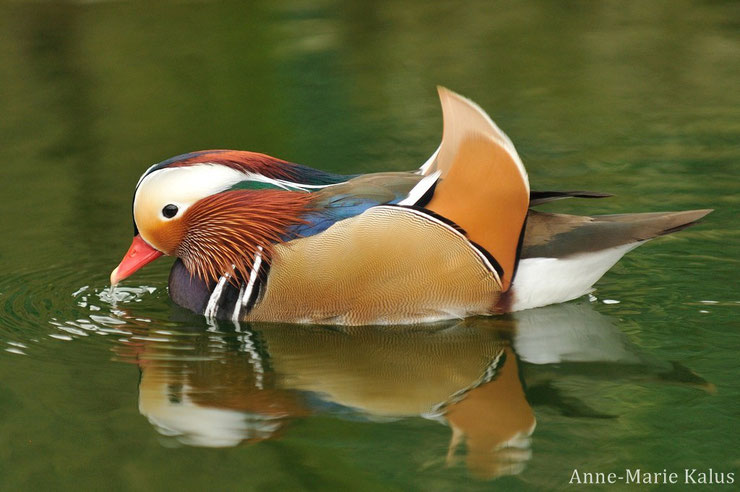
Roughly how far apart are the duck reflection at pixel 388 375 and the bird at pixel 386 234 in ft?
0.43

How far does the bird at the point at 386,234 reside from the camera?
507 cm

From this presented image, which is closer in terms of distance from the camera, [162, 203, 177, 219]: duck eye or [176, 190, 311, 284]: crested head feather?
[176, 190, 311, 284]: crested head feather

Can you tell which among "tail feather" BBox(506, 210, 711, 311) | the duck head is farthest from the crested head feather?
"tail feather" BBox(506, 210, 711, 311)

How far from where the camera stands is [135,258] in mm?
5562

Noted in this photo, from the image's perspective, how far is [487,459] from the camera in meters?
3.85

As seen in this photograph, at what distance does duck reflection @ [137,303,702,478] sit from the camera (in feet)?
13.7

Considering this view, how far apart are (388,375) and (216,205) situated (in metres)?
1.26

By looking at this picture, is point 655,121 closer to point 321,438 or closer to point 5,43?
point 321,438

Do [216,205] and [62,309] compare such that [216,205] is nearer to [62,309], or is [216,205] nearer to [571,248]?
[62,309]

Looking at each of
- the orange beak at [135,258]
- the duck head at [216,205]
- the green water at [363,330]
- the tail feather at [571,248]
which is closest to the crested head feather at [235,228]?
the duck head at [216,205]

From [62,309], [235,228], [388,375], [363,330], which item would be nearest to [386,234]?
[363,330]

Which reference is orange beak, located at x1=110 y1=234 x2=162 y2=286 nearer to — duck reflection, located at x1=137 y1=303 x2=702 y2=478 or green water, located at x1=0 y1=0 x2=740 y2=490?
green water, located at x1=0 y1=0 x2=740 y2=490

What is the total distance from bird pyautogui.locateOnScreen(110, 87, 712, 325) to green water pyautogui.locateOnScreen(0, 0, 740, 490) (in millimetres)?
154

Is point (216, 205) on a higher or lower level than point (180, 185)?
lower
